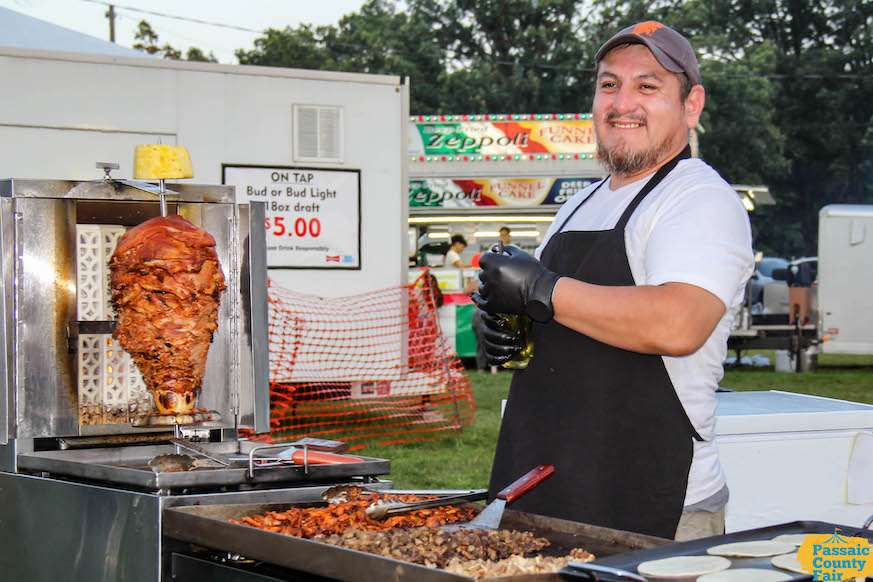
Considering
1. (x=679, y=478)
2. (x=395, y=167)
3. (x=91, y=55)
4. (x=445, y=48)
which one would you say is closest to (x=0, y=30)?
(x=91, y=55)

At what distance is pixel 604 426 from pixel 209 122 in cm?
792

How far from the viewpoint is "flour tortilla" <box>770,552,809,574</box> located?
5.48 ft

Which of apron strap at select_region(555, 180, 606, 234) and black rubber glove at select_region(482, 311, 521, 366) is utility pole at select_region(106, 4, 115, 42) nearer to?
apron strap at select_region(555, 180, 606, 234)

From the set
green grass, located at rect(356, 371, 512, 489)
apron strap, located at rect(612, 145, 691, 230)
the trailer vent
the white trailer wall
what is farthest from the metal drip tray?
the trailer vent

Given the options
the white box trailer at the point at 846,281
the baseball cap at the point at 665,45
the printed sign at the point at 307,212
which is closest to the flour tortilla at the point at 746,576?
the baseball cap at the point at 665,45

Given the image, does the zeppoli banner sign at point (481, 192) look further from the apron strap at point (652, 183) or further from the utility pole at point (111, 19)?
the utility pole at point (111, 19)

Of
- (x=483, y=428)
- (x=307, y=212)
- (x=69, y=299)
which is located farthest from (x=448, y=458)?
(x=69, y=299)

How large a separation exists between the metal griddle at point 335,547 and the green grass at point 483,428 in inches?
208

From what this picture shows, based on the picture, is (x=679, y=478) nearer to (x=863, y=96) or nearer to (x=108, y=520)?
(x=108, y=520)

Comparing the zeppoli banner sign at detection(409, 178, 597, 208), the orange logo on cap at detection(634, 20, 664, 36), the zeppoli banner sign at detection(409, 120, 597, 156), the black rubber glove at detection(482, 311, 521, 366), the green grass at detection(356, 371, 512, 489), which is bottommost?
the green grass at detection(356, 371, 512, 489)

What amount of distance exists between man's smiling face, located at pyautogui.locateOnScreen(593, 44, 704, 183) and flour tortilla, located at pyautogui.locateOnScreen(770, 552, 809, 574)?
1248 mm

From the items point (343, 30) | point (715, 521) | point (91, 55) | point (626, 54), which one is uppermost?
point (343, 30)

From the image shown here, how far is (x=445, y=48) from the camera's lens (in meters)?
41.7

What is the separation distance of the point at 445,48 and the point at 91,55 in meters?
33.6
